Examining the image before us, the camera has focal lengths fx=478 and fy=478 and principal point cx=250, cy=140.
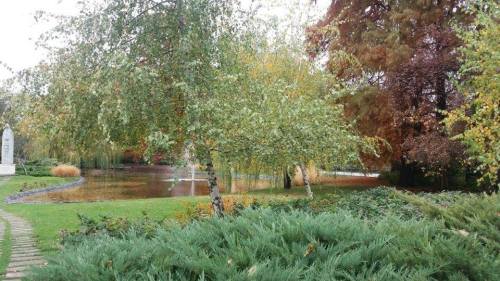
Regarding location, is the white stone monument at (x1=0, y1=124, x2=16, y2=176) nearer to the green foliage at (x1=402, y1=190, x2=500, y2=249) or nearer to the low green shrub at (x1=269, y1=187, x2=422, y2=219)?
the low green shrub at (x1=269, y1=187, x2=422, y2=219)

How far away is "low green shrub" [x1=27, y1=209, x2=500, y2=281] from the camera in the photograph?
261 cm

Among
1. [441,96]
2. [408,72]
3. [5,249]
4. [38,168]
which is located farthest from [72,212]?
[38,168]

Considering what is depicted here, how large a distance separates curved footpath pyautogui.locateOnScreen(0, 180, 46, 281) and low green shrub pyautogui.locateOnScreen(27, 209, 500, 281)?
1.81 m

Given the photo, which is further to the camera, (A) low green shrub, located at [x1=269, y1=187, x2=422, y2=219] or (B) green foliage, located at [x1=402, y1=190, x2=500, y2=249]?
(A) low green shrub, located at [x1=269, y1=187, x2=422, y2=219]

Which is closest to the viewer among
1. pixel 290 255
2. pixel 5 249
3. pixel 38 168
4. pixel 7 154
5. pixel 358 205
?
pixel 290 255

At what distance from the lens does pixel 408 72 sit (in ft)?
54.6

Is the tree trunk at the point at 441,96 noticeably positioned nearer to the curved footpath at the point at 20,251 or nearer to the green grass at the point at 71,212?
the green grass at the point at 71,212

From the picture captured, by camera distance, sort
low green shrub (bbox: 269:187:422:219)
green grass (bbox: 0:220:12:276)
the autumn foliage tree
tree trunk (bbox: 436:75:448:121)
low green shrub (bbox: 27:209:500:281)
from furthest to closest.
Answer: tree trunk (bbox: 436:75:448:121)
the autumn foliage tree
low green shrub (bbox: 269:187:422:219)
green grass (bbox: 0:220:12:276)
low green shrub (bbox: 27:209:500:281)

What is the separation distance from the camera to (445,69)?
16.3 meters

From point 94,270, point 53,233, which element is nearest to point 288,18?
point 53,233

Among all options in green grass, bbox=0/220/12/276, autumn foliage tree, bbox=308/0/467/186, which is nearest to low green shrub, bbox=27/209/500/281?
green grass, bbox=0/220/12/276

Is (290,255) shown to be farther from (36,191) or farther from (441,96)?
(36,191)

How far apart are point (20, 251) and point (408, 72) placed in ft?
44.9

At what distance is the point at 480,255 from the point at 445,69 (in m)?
14.8
